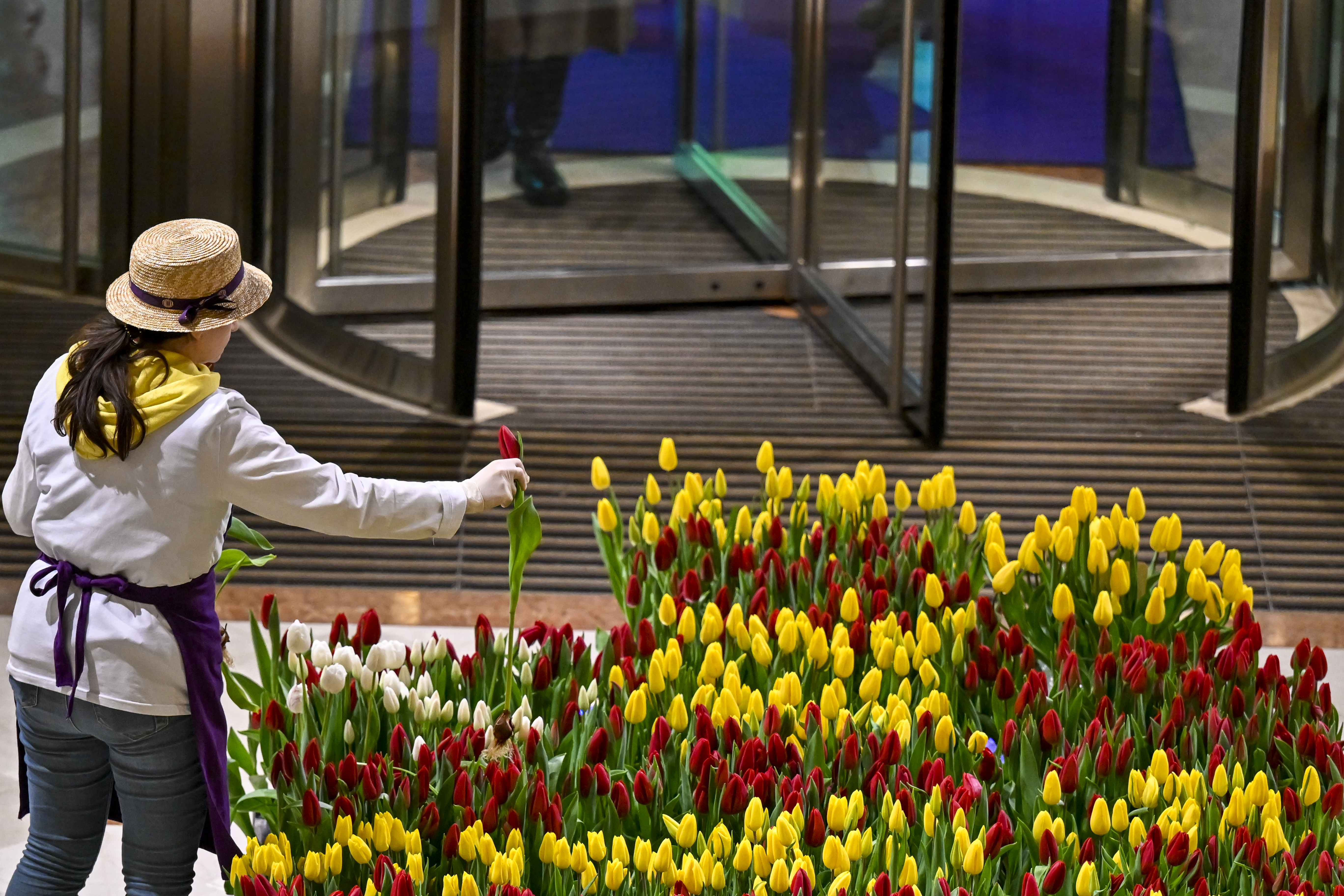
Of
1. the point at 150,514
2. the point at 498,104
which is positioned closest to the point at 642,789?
the point at 150,514

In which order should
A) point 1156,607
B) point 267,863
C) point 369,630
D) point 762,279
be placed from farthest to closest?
point 762,279
point 1156,607
point 369,630
point 267,863

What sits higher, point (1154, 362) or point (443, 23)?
point (443, 23)

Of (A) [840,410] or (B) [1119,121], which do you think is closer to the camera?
(A) [840,410]

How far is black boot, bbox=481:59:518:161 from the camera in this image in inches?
296

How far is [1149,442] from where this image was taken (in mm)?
5871

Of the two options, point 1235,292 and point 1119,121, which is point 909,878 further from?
point 1119,121

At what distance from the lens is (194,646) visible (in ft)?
7.34

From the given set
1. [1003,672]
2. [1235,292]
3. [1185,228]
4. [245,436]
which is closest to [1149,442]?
[1235,292]

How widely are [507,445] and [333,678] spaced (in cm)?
45

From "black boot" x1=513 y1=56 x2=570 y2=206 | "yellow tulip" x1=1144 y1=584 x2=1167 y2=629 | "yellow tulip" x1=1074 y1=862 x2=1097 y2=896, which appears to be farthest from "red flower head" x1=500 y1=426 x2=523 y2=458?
"black boot" x1=513 y1=56 x2=570 y2=206

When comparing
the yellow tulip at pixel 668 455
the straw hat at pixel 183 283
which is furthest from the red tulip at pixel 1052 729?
the straw hat at pixel 183 283

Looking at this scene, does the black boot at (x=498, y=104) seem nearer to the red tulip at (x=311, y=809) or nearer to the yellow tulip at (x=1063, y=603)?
the yellow tulip at (x=1063, y=603)

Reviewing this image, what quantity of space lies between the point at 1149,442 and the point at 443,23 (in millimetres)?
2910

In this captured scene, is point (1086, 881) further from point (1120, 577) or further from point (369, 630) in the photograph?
point (369, 630)
